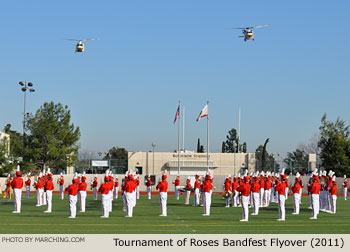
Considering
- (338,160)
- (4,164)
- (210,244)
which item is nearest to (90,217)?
(210,244)

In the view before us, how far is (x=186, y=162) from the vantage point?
74500 mm

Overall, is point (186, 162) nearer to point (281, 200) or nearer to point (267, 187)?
point (267, 187)

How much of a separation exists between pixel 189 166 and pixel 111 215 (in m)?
49.2

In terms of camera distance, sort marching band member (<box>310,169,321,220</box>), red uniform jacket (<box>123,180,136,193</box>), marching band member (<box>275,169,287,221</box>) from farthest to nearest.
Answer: marching band member (<box>310,169,321,220</box>) < red uniform jacket (<box>123,180,136,193</box>) < marching band member (<box>275,169,287,221</box>)

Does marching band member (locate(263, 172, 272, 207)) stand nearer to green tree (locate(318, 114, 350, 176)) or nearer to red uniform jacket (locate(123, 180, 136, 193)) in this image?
red uniform jacket (locate(123, 180, 136, 193))

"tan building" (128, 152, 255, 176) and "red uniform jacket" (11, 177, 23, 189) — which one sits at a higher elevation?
"tan building" (128, 152, 255, 176)

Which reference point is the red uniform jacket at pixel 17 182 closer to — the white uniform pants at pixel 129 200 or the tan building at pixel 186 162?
the white uniform pants at pixel 129 200

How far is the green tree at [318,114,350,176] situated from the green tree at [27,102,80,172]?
85.9 feet

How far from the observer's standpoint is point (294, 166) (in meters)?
63.8

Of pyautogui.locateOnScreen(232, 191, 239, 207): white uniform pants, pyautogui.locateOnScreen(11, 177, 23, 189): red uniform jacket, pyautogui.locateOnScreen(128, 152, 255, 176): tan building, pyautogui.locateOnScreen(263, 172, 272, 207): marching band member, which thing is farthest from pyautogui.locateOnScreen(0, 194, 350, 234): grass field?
pyautogui.locateOnScreen(128, 152, 255, 176): tan building

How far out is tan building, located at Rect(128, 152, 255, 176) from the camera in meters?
73.6

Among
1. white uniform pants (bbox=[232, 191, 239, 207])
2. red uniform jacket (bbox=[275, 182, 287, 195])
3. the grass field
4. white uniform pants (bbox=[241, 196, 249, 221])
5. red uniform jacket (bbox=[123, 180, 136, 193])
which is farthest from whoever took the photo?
white uniform pants (bbox=[232, 191, 239, 207])

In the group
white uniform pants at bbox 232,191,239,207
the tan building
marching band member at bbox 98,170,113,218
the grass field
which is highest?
the tan building

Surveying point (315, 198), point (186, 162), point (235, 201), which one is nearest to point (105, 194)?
point (315, 198)
